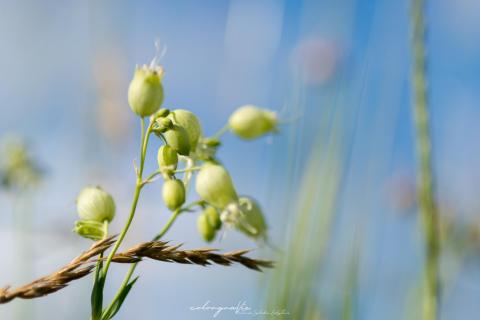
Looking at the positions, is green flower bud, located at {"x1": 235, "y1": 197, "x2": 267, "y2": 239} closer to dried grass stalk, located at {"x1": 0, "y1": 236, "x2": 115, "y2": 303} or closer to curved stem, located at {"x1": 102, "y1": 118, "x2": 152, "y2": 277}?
curved stem, located at {"x1": 102, "y1": 118, "x2": 152, "y2": 277}

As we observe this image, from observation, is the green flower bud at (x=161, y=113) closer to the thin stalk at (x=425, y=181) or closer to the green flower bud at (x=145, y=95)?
the green flower bud at (x=145, y=95)

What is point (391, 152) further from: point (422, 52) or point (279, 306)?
point (279, 306)

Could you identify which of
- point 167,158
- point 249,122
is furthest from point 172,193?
point 249,122

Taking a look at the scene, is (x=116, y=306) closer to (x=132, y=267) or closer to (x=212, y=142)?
(x=132, y=267)

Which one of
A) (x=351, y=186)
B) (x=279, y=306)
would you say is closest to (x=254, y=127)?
(x=351, y=186)

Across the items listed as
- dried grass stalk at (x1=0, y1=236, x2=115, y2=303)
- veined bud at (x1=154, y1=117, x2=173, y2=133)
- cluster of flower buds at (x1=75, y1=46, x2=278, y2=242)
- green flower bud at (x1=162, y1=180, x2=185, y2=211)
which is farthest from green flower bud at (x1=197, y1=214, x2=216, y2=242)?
dried grass stalk at (x1=0, y1=236, x2=115, y2=303)
